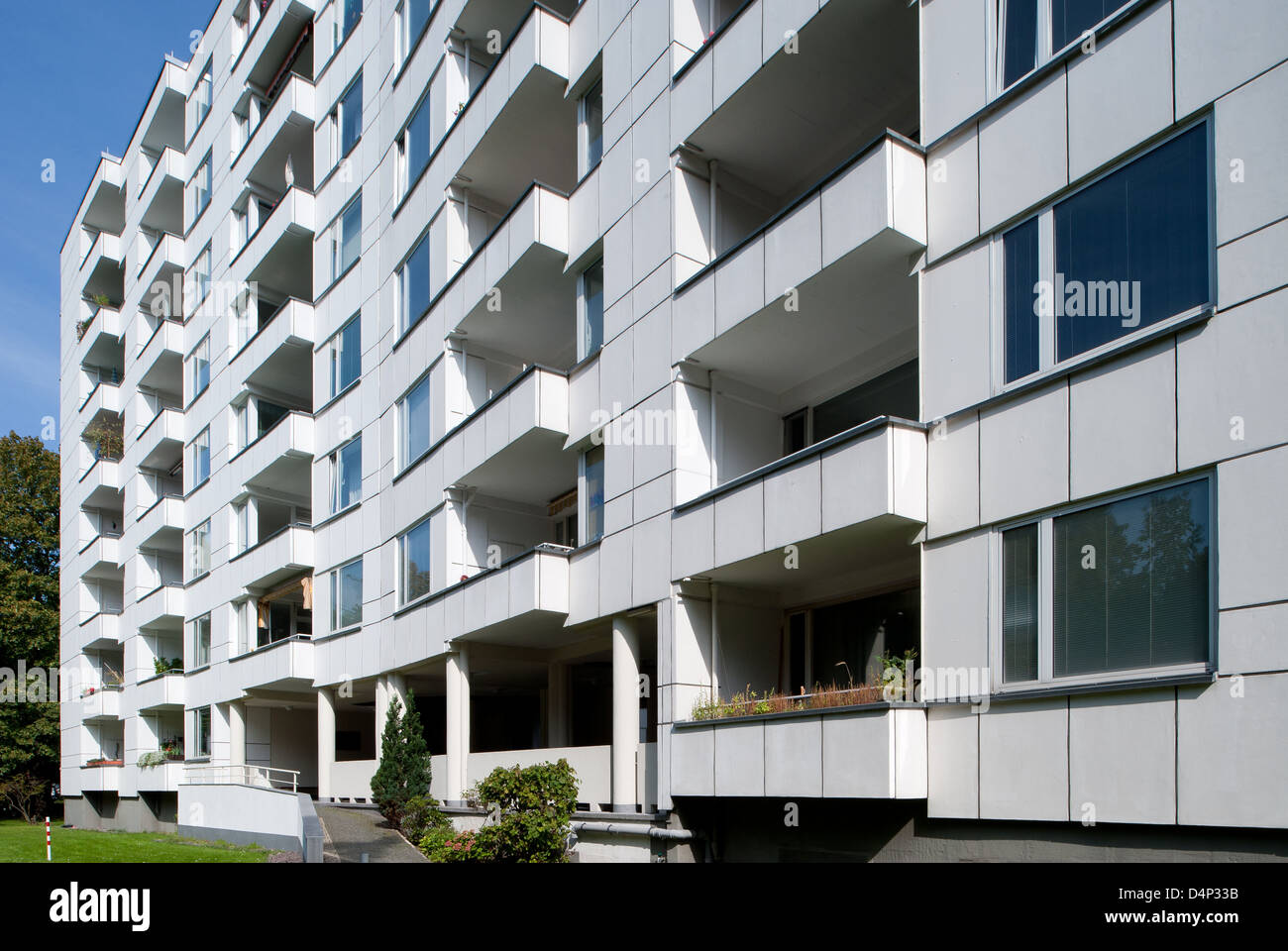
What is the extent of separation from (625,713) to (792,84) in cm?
930

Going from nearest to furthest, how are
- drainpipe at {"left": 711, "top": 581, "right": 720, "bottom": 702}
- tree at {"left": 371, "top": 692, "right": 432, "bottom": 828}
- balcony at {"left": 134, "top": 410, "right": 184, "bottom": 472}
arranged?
drainpipe at {"left": 711, "top": 581, "right": 720, "bottom": 702} → tree at {"left": 371, "top": 692, "right": 432, "bottom": 828} → balcony at {"left": 134, "top": 410, "right": 184, "bottom": 472}

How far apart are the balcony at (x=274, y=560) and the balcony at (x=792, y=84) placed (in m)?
17.8

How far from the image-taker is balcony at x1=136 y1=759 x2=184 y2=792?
122 feet

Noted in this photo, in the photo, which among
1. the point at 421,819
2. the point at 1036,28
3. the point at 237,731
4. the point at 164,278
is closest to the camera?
the point at 1036,28

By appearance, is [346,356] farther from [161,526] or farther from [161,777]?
[161,777]

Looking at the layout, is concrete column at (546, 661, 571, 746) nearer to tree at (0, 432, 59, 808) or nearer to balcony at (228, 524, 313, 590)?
balcony at (228, 524, 313, 590)

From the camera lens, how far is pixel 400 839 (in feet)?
62.6

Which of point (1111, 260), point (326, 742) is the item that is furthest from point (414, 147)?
point (1111, 260)

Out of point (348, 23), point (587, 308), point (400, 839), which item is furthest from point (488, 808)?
point (348, 23)

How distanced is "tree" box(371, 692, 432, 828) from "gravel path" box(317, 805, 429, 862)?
19.8 inches

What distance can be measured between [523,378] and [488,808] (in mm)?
7355

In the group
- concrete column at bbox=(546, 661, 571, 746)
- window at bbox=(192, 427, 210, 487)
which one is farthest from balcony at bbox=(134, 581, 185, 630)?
concrete column at bbox=(546, 661, 571, 746)

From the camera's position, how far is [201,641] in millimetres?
36844

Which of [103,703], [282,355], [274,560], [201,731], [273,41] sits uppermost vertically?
[273,41]
